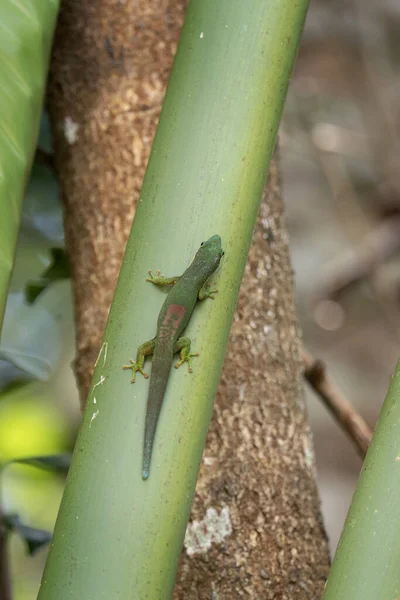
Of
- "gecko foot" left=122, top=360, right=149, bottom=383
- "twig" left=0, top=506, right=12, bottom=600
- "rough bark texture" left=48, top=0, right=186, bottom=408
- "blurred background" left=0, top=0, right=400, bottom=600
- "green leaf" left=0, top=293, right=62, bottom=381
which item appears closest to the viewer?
"gecko foot" left=122, top=360, right=149, bottom=383

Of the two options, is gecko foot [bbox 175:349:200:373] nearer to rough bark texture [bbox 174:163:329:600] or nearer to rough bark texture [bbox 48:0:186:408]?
rough bark texture [bbox 174:163:329:600]

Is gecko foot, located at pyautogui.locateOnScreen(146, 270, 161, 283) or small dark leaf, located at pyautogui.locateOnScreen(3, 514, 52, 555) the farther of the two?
small dark leaf, located at pyautogui.locateOnScreen(3, 514, 52, 555)

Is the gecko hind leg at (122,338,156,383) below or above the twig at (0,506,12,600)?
above

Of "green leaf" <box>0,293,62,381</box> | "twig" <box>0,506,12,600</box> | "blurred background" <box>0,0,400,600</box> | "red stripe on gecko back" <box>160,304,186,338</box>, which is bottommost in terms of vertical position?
"twig" <box>0,506,12,600</box>

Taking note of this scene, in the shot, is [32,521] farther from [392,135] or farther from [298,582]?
[392,135]

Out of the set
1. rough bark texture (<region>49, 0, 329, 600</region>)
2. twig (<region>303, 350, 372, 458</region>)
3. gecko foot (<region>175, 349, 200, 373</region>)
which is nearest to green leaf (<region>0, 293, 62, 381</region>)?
rough bark texture (<region>49, 0, 329, 600</region>)

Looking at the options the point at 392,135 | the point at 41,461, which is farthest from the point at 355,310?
the point at 41,461
